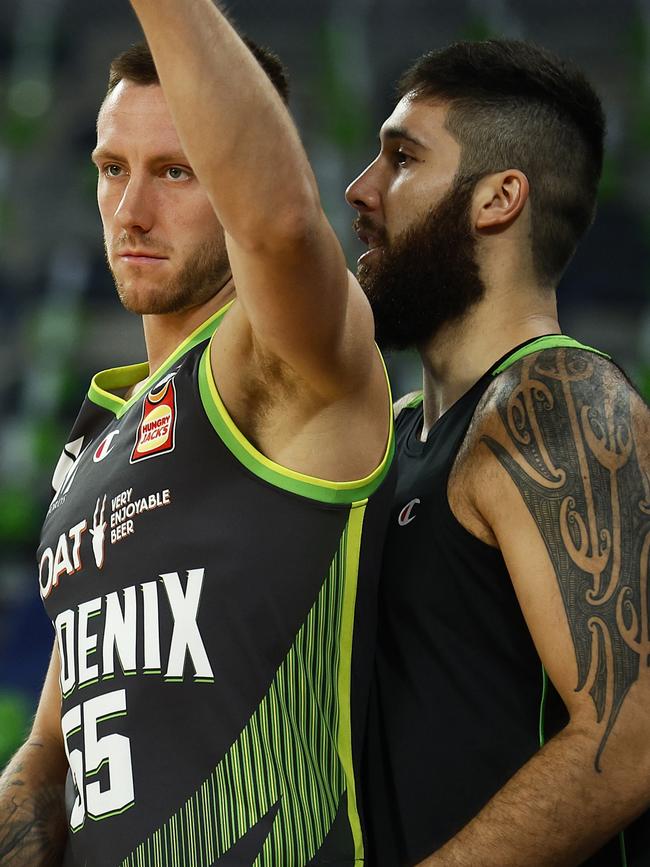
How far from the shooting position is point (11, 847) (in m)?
1.78

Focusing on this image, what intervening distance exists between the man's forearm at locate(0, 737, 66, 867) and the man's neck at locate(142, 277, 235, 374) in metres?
0.65

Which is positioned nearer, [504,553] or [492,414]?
[504,553]

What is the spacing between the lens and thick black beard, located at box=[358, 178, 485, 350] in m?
1.99

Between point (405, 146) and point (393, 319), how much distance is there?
31 centimetres

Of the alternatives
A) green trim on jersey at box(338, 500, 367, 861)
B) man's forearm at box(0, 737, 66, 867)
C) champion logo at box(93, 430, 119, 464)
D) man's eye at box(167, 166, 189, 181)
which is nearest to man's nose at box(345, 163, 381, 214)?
man's eye at box(167, 166, 189, 181)

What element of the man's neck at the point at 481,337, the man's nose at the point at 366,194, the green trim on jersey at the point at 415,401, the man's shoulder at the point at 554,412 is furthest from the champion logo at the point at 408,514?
the man's nose at the point at 366,194

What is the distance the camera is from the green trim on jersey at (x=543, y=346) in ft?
5.68

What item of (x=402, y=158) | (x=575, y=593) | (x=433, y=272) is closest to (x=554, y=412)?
(x=575, y=593)

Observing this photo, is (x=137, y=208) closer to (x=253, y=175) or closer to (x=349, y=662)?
(x=253, y=175)

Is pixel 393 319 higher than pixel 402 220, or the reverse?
pixel 402 220

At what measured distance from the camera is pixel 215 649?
1.37 metres

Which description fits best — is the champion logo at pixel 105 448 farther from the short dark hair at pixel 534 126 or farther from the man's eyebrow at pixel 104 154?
the short dark hair at pixel 534 126

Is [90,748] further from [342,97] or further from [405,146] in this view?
[342,97]

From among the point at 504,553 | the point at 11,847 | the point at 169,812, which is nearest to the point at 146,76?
the point at 504,553
